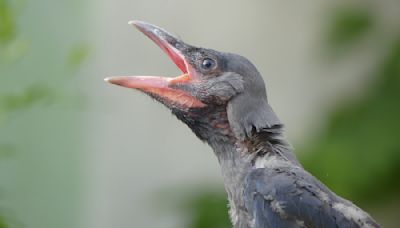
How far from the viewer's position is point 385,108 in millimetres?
5383

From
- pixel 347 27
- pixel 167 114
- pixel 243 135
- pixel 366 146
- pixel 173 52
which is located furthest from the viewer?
pixel 347 27

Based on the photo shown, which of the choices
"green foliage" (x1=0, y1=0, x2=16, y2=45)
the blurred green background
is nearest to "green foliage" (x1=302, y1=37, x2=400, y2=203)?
the blurred green background

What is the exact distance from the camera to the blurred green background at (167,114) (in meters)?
5.16

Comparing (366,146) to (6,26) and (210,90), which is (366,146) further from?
(6,26)

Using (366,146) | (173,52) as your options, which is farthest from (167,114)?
(173,52)

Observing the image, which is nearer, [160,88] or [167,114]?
[160,88]

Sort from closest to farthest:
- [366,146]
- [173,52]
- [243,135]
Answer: [243,135] → [173,52] → [366,146]

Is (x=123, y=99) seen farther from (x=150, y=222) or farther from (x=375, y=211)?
(x=375, y=211)

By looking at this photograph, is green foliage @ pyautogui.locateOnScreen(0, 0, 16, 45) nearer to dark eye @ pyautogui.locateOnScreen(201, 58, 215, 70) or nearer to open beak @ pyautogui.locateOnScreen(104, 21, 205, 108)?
open beak @ pyautogui.locateOnScreen(104, 21, 205, 108)

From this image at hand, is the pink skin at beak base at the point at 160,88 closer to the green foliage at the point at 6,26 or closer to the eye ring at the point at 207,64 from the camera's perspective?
the eye ring at the point at 207,64

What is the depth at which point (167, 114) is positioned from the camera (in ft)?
18.0

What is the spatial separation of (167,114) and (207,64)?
2.69 metres

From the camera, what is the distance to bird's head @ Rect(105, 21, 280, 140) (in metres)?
2.71

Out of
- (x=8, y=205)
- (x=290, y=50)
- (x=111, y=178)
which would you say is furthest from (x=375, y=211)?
(x=8, y=205)
